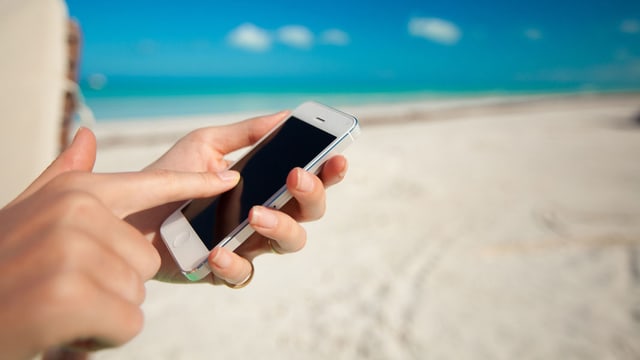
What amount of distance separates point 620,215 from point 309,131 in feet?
12.5

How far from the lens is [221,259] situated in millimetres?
1458

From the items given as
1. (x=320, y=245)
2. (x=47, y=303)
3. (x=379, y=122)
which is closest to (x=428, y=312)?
(x=320, y=245)

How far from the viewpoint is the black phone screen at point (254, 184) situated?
1599 mm

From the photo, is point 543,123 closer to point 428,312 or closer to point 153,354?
point 428,312

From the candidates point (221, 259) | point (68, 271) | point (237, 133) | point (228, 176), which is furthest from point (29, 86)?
point (68, 271)

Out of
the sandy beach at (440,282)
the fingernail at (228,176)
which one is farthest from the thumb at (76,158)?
the sandy beach at (440,282)

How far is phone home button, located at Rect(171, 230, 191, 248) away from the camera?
1.64 meters

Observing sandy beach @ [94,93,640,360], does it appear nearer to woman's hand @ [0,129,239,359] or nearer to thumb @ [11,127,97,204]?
thumb @ [11,127,97,204]

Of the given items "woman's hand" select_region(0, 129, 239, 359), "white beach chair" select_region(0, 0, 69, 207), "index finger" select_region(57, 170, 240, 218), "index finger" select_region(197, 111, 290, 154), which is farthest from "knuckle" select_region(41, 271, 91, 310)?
"white beach chair" select_region(0, 0, 69, 207)

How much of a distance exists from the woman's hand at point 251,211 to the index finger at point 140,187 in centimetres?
22

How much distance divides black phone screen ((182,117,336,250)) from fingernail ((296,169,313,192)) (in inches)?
5.0

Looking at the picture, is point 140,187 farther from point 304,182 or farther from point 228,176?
point 304,182

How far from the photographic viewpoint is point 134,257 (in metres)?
0.97

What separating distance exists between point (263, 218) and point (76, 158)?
63 cm
